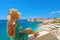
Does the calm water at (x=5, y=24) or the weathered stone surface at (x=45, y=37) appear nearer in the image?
the weathered stone surface at (x=45, y=37)

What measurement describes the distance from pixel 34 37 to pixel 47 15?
0.32 m

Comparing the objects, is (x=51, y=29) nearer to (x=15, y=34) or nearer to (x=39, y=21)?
(x=39, y=21)

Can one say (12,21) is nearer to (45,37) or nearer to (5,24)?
(5,24)

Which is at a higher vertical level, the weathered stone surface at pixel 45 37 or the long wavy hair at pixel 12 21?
the long wavy hair at pixel 12 21

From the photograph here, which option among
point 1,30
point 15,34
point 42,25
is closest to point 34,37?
point 15,34

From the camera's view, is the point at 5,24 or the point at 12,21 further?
the point at 5,24

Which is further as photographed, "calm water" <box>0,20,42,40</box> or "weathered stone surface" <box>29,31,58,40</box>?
"calm water" <box>0,20,42,40</box>

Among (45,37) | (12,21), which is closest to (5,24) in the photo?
(12,21)

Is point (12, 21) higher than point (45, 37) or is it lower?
higher

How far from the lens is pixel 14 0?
50.3 inches

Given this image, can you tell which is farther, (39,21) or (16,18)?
(39,21)

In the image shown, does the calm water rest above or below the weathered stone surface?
above

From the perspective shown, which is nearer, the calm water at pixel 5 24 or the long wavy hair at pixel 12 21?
the long wavy hair at pixel 12 21

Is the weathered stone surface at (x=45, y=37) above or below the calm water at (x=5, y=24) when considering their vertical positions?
below
